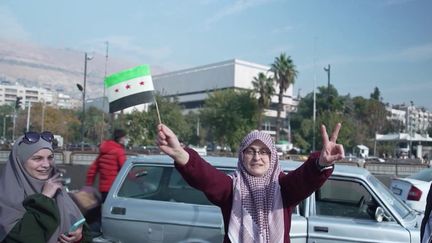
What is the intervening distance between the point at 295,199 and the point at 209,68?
12703 centimetres

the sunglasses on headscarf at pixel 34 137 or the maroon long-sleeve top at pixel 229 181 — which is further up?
the sunglasses on headscarf at pixel 34 137

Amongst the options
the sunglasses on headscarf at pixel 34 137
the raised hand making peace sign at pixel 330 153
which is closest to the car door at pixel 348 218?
the raised hand making peace sign at pixel 330 153

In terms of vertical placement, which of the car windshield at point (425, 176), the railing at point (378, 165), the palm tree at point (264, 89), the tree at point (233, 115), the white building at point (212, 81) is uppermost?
the white building at point (212, 81)

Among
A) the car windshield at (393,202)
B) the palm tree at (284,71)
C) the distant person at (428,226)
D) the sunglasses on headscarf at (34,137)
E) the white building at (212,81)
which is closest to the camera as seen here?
the sunglasses on headscarf at (34,137)

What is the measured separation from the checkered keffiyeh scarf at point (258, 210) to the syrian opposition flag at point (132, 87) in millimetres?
1170

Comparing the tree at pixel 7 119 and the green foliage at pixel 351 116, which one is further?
the tree at pixel 7 119

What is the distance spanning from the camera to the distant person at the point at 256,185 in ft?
9.26

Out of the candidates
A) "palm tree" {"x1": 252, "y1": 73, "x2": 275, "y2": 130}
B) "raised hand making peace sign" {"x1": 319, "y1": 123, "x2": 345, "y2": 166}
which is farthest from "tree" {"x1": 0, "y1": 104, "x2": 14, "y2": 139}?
"raised hand making peace sign" {"x1": 319, "y1": 123, "x2": 345, "y2": 166}

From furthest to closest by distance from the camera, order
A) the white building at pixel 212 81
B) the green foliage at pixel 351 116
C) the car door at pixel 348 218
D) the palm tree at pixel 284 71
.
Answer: the white building at pixel 212 81, the green foliage at pixel 351 116, the palm tree at pixel 284 71, the car door at pixel 348 218

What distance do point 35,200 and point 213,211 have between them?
3.10m

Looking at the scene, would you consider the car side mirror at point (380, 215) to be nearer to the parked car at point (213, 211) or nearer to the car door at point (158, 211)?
the parked car at point (213, 211)

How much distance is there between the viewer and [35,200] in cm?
261

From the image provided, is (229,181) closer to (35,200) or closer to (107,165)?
(35,200)

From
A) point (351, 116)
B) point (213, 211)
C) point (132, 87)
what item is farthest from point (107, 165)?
point (351, 116)
